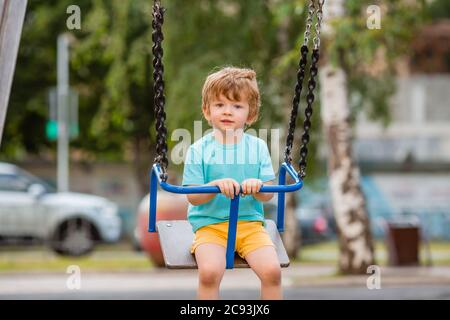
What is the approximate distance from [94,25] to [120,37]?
1.99ft

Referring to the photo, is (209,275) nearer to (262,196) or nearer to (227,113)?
(262,196)

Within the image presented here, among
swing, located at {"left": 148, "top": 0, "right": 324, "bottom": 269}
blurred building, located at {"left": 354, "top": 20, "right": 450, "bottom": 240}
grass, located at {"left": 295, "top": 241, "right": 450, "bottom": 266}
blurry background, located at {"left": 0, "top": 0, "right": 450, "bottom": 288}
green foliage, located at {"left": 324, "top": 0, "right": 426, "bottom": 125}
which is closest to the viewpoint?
swing, located at {"left": 148, "top": 0, "right": 324, "bottom": 269}

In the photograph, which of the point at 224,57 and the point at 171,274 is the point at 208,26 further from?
the point at 171,274

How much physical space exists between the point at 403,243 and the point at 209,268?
1407cm

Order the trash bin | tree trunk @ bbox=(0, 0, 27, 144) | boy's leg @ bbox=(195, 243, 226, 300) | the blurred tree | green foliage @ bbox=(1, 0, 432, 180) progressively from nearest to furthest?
boy's leg @ bbox=(195, 243, 226, 300) < tree trunk @ bbox=(0, 0, 27, 144) < the blurred tree < green foliage @ bbox=(1, 0, 432, 180) < the trash bin

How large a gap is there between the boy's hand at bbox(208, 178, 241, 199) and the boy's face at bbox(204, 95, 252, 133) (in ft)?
1.39

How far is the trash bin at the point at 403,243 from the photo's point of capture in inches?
719

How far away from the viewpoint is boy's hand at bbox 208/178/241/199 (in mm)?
4422

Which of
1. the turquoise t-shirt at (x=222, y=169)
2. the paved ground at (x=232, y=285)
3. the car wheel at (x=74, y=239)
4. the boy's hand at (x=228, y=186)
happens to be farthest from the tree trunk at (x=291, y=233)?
the boy's hand at (x=228, y=186)

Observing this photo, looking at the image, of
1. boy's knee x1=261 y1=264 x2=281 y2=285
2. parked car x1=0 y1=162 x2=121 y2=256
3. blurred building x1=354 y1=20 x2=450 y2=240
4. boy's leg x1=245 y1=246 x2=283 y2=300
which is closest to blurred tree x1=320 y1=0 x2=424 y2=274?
parked car x1=0 y1=162 x2=121 y2=256

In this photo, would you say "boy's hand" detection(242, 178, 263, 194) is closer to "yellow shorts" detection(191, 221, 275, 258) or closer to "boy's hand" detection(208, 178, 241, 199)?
"boy's hand" detection(208, 178, 241, 199)

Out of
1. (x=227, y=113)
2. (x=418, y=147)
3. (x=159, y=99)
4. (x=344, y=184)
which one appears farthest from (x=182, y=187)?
(x=418, y=147)
